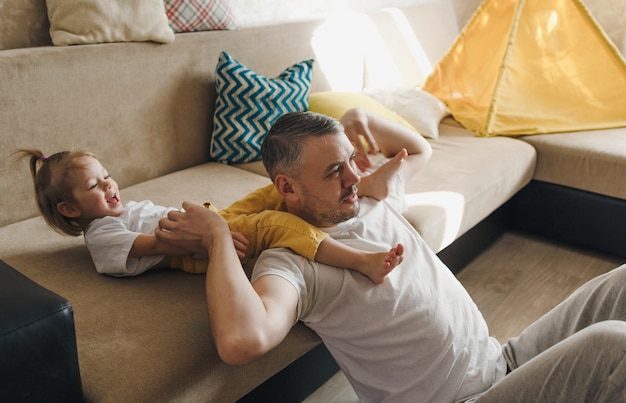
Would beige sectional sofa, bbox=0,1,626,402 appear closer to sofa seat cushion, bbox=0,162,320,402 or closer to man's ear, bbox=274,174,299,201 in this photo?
sofa seat cushion, bbox=0,162,320,402

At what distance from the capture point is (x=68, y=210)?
1.46m

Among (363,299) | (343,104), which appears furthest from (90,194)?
(343,104)

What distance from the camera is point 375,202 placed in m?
1.43

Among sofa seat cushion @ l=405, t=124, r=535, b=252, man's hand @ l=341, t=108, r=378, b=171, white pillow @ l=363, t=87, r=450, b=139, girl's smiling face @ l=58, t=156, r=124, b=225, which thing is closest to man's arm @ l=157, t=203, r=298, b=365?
girl's smiling face @ l=58, t=156, r=124, b=225

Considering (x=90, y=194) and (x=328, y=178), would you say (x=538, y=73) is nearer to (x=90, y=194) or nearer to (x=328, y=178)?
(x=328, y=178)

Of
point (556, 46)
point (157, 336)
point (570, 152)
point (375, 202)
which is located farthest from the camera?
point (556, 46)

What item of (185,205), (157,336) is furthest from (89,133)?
(157,336)

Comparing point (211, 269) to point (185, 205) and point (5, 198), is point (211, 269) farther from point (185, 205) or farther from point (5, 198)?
point (5, 198)

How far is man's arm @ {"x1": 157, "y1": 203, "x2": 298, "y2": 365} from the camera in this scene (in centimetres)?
100

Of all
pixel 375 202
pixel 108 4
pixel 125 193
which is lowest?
pixel 125 193

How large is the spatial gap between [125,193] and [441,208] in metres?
1.09

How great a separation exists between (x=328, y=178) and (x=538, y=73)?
203 centimetres

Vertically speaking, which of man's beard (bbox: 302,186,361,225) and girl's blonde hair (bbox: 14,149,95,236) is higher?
man's beard (bbox: 302,186,361,225)

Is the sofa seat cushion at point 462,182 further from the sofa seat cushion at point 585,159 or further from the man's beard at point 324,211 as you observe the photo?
the man's beard at point 324,211
